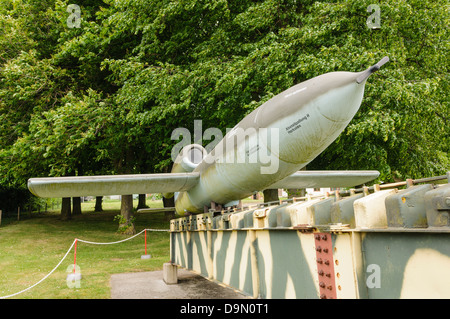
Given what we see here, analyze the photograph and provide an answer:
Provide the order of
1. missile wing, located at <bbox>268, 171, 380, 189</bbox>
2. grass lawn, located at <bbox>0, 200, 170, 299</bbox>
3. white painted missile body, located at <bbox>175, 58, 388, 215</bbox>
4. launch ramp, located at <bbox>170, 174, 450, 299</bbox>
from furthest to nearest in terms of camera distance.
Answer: grass lawn, located at <bbox>0, 200, 170, 299</bbox>, missile wing, located at <bbox>268, 171, 380, 189</bbox>, white painted missile body, located at <bbox>175, 58, 388, 215</bbox>, launch ramp, located at <bbox>170, 174, 450, 299</bbox>

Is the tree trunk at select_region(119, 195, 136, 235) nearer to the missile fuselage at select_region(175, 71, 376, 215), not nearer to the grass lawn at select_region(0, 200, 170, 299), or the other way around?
the grass lawn at select_region(0, 200, 170, 299)

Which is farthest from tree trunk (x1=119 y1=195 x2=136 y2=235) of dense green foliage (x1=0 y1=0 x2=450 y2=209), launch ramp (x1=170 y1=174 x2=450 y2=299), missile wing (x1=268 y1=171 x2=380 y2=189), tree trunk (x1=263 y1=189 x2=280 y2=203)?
launch ramp (x1=170 y1=174 x2=450 y2=299)

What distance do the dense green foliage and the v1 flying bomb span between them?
361 centimetres

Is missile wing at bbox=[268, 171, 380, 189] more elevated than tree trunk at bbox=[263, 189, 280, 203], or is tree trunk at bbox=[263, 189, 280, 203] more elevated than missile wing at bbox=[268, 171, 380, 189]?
missile wing at bbox=[268, 171, 380, 189]

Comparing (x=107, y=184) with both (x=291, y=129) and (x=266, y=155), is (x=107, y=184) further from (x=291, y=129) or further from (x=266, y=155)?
(x=291, y=129)

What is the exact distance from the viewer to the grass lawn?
24.7ft

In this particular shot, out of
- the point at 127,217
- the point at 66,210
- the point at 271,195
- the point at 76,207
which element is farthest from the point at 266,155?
the point at 76,207

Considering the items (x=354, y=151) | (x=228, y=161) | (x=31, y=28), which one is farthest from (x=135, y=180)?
(x=31, y=28)

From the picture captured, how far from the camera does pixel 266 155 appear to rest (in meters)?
4.19

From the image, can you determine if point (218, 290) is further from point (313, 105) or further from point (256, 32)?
point (256, 32)

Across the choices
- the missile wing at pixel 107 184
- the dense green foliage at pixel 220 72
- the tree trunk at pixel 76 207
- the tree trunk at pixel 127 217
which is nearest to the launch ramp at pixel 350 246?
the missile wing at pixel 107 184

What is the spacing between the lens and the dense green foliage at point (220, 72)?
908cm

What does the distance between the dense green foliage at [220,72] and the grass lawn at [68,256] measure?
2.85m

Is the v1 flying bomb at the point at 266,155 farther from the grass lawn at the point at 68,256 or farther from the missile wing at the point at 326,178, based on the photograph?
the grass lawn at the point at 68,256
